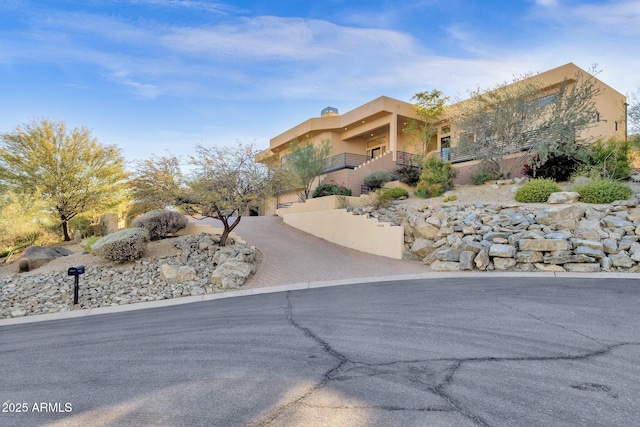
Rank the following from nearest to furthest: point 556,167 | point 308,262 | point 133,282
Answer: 1. point 133,282
2. point 308,262
3. point 556,167

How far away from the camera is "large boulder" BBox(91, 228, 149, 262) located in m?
11.1

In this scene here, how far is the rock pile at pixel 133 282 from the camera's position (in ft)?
28.9

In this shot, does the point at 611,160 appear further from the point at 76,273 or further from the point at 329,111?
the point at 329,111

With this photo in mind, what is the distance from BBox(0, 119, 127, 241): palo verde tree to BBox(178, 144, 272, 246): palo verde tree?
7933mm

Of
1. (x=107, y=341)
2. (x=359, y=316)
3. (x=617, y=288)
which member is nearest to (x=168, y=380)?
(x=107, y=341)

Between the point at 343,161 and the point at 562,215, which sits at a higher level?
the point at 343,161

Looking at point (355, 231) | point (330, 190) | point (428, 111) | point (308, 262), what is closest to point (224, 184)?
point (308, 262)

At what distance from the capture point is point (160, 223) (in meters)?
13.6

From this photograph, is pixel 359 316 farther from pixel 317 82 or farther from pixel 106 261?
Answer: pixel 317 82

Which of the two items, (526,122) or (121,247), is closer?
(121,247)

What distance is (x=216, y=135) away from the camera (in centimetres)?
1334

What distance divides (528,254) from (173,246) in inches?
464

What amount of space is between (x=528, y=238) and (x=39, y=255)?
17040mm

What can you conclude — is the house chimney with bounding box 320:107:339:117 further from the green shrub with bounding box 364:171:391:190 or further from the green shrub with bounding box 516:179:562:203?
the green shrub with bounding box 516:179:562:203
